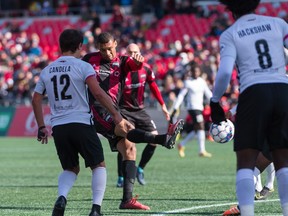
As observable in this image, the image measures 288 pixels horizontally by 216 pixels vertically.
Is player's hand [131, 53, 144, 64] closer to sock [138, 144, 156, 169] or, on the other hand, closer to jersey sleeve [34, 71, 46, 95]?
jersey sleeve [34, 71, 46, 95]

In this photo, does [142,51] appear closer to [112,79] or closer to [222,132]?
[112,79]

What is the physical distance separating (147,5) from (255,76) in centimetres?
3433

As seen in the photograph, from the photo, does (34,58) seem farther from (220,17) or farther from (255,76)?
(255,76)

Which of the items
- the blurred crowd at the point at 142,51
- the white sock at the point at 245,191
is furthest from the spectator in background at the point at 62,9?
the white sock at the point at 245,191

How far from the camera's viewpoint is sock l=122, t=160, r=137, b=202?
424 inches

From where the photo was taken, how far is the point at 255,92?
292 inches

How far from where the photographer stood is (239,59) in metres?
7.55

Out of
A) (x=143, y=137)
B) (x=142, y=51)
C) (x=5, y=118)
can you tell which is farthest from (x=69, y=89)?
(x=142, y=51)

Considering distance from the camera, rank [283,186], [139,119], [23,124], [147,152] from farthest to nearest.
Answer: [23,124], [147,152], [139,119], [283,186]

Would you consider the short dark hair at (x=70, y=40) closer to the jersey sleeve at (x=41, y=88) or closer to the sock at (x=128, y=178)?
the jersey sleeve at (x=41, y=88)

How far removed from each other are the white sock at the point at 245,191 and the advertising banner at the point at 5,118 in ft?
81.6

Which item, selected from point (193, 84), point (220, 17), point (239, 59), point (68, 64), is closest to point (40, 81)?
point (68, 64)

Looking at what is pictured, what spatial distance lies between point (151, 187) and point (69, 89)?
4977 mm

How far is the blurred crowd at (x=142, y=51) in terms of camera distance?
29688 mm
